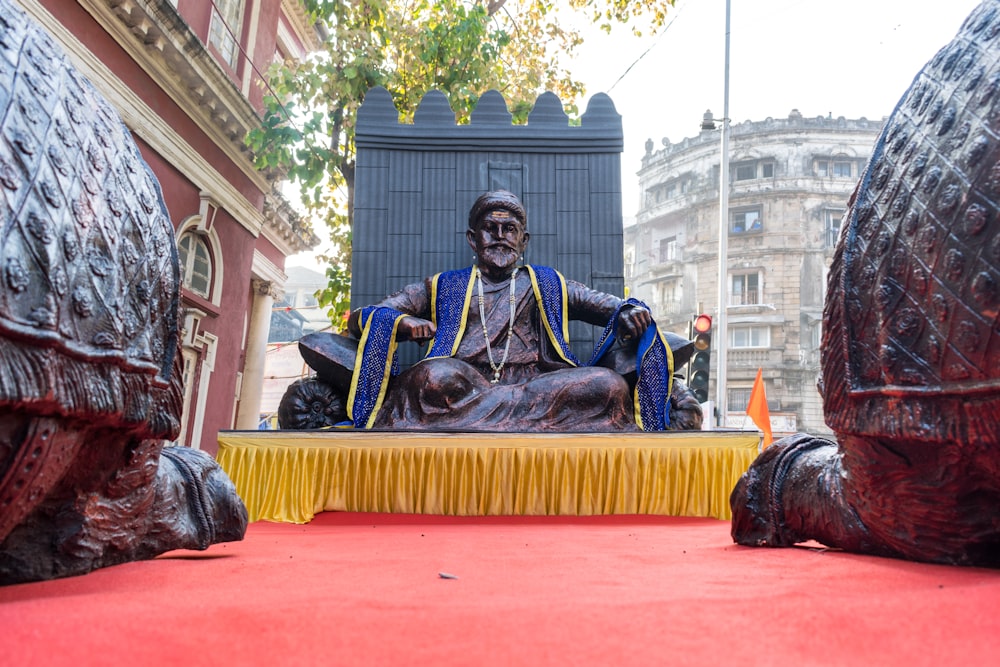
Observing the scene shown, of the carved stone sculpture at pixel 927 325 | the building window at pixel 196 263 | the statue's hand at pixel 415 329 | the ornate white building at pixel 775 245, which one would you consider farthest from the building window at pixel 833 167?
the carved stone sculpture at pixel 927 325

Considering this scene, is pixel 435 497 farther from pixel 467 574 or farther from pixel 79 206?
pixel 79 206

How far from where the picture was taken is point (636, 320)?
4.60m

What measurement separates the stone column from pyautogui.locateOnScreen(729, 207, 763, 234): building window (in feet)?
50.7

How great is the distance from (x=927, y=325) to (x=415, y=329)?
11.4 feet

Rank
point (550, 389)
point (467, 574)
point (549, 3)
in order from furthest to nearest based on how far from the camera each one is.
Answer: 1. point (549, 3)
2. point (550, 389)
3. point (467, 574)

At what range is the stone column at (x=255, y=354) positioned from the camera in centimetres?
1245

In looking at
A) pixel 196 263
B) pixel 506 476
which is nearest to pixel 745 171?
pixel 196 263

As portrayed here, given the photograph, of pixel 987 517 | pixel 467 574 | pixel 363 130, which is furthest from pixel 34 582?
pixel 363 130

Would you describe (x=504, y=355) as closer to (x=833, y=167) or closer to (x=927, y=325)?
(x=927, y=325)

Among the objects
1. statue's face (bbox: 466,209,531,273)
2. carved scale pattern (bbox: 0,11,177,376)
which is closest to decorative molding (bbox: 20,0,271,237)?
statue's face (bbox: 466,209,531,273)

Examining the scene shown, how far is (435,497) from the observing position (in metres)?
3.93

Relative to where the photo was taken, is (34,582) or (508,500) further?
(508,500)

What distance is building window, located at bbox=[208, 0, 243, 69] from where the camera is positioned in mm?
10469

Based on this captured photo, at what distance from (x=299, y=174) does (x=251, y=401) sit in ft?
16.2
